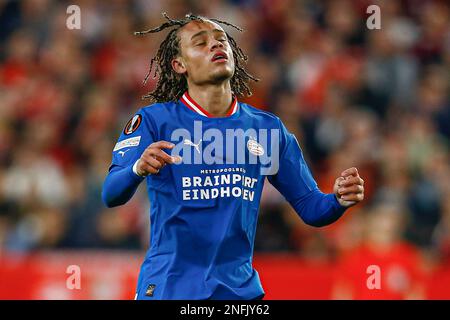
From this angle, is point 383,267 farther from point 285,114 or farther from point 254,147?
point 254,147

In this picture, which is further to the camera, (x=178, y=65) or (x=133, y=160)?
(x=178, y=65)

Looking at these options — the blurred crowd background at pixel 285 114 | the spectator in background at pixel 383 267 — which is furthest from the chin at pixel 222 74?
the blurred crowd background at pixel 285 114

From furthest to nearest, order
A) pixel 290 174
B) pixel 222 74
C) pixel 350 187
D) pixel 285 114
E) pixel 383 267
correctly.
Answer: pixel 285 114
pixel 383 267
pixel 290 174
pixel 222 74
pixel 350 187

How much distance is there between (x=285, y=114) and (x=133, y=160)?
5.53 m

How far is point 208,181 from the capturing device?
4691mm

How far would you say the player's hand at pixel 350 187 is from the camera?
459cm

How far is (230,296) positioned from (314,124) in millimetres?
5693

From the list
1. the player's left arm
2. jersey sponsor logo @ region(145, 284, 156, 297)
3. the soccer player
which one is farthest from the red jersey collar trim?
jersey sponsor logo @ region(145, 284, 156, 297)

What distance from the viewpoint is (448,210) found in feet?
29.6

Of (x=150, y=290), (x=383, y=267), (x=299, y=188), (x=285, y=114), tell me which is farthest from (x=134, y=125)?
(x=285, y=114)

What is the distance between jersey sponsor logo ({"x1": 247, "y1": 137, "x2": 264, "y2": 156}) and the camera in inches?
191

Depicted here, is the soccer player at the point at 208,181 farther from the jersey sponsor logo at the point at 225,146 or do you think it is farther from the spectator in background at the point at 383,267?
the spectator in background at the point at 383,267

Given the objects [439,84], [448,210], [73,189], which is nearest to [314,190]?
[448,210]

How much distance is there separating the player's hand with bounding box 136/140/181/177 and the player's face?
2.28 feet
